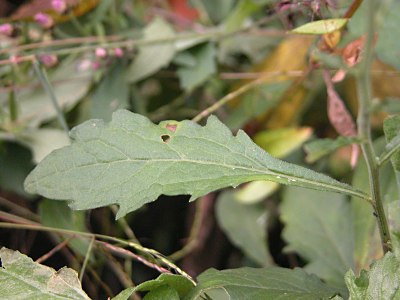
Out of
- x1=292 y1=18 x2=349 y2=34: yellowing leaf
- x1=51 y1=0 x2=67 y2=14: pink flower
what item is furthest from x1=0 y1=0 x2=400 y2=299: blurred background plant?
x1=292 y1=18 x2=349 y2=34: yellowing leaf

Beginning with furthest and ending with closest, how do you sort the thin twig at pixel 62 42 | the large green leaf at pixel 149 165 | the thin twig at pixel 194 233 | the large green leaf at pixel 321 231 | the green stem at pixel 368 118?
1. the thin twig at pixel 194 233
2. the thin twig at pixel 62 42
3. the large green leaf at pixel 321 231
4. the large green leaf at pixel 149 165
5. the green stem at pixel 368 118

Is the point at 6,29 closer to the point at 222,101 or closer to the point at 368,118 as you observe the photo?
the point at 222,101

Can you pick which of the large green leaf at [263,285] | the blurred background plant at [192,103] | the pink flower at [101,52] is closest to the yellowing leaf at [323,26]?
the blurred background plant at [192,103]

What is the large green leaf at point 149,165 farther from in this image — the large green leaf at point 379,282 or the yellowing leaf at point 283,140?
the yellowing leaf at point 283,140

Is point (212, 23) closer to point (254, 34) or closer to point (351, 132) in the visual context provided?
point (254, 34)

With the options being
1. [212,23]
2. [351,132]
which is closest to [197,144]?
[351,132]

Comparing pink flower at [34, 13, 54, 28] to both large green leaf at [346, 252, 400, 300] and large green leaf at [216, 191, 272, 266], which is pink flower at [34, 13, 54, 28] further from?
large green leaf at [346, 252, 400, 300]
